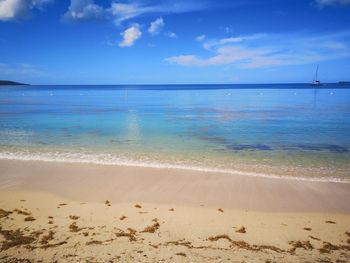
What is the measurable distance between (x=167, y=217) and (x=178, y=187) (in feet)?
7.76

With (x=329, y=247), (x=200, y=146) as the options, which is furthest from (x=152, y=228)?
(x=200, y=146)

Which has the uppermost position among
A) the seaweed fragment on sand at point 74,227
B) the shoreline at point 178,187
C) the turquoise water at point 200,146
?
the turquoise water at point 200,146

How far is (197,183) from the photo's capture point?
9.62 meters

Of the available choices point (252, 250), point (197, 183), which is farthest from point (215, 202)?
point (252, 250)

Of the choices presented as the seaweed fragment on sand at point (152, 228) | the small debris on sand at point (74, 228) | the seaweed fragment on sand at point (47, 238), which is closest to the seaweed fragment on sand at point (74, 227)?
the small debris on sand at point (74, 228)

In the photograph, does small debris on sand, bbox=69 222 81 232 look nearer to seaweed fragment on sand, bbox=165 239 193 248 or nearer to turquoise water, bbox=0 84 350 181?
seaweed fragment on sand, bbox=165 239 193 248

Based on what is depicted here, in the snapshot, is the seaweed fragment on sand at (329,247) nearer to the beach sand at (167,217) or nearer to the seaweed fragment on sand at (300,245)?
the beach sand at (167,217)

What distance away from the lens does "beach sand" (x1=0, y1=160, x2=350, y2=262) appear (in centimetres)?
524

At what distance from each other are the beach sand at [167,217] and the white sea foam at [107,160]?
555mm

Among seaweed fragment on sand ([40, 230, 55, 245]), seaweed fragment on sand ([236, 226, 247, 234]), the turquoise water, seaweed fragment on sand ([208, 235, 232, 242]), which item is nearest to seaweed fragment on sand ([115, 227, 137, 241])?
seaweed fragment on sand ([40, 230, 55, 245])

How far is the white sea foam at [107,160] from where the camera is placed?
34.6ft

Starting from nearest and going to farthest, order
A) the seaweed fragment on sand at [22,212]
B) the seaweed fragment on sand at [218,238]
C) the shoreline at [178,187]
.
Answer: the seaweed fragment on sand at [218,238] < the seaweed fragment on sand at [22,212] < the shoreline at [178,187]

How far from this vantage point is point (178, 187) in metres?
9.28

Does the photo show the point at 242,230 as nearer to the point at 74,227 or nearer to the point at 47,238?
the point at 74,227
